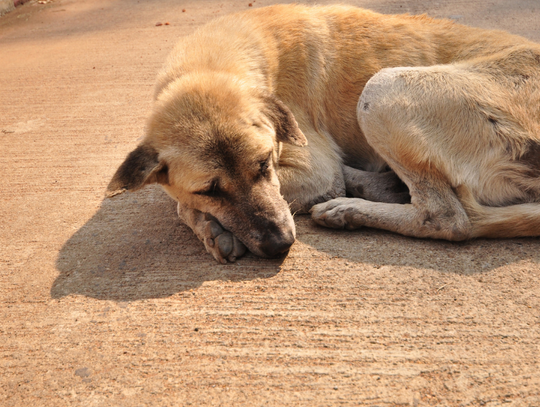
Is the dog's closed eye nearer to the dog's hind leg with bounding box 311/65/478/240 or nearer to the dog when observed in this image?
the dog

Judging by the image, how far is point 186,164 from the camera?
2604 mm

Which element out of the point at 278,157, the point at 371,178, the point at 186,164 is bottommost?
the point at 371,178

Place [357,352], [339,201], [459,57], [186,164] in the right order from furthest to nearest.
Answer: [459,57]
[339,201]
[186,164]
[357,352]

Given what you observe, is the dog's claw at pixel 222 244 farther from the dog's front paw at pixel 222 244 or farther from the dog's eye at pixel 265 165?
the dog's eye at pixel 265 165

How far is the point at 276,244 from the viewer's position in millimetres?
2609

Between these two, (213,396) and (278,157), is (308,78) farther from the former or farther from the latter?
(213,396)

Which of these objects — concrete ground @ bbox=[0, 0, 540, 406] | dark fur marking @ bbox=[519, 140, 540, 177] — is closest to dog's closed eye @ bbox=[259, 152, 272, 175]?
concrete ground @ bbox=[0, 0, 540, 406]

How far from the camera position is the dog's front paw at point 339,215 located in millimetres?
2988

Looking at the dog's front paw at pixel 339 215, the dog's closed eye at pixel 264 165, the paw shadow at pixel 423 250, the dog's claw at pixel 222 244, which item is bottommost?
the paw shadow at pixel 423 250

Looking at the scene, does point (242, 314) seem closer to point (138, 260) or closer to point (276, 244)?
point (276, 244)

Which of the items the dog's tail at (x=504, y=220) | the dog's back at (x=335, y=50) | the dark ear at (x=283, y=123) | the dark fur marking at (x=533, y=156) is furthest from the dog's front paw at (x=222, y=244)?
the dark fur marking at (x=533, y=156)

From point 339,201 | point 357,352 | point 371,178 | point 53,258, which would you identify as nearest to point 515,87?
point 371,178

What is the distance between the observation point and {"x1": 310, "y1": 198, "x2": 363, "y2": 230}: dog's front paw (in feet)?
9.80

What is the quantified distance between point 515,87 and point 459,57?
2.02 feet
